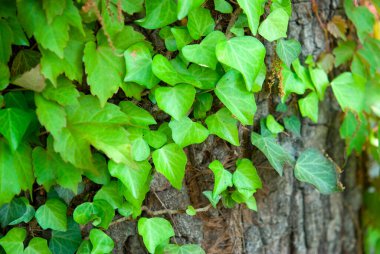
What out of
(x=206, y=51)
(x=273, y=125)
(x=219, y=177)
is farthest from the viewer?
(x=273, y=125)

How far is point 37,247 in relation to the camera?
118cm

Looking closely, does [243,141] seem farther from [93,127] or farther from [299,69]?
[93,127]

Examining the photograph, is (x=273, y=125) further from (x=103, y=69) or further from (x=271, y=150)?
(x=103, y=69)

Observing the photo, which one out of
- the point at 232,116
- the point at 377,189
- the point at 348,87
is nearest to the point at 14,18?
the point at 232,116

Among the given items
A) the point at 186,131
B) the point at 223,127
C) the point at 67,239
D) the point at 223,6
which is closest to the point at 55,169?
the point at 67,239

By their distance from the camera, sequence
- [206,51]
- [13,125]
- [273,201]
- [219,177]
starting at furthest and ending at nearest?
1. [273,201]
2. [219,177]
3. [206,51]
4. [13,125]

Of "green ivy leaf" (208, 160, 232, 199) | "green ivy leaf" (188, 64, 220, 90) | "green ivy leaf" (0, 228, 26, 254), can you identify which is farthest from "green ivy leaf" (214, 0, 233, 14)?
"green ivy leaf" (0, 228, 26, 254)

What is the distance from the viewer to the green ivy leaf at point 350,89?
1.44 meters

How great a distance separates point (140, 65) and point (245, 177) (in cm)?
42

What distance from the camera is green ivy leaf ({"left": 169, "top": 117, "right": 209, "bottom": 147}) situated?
1170 mm

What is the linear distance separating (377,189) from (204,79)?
43.6 inches

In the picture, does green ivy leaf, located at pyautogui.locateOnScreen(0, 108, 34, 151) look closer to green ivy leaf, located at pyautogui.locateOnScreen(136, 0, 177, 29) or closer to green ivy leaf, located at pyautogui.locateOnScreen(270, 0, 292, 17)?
green ivy leaf, located at pyautogui.locateOnScreen(136, 0, 177, 29)

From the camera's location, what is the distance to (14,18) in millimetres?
1033

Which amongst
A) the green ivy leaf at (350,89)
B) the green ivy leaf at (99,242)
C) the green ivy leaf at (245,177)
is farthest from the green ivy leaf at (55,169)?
the green ivy leaf at (350,89)
